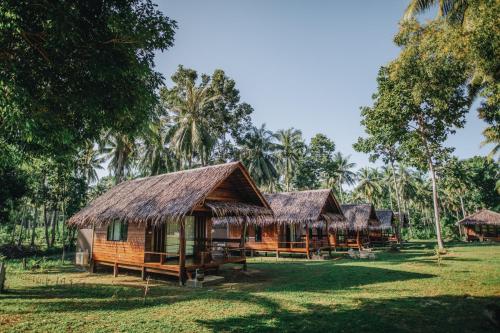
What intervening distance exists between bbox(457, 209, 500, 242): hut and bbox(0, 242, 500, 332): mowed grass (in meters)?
33.5

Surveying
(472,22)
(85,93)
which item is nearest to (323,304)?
(85,93)

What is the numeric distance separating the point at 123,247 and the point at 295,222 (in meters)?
12.7

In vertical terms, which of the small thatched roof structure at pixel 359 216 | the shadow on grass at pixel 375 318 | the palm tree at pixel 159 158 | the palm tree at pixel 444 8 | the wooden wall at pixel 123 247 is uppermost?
the palm tree at pixel 444 8

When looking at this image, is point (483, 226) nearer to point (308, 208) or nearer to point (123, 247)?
point (308, 208)

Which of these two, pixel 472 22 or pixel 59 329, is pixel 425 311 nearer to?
pixel 59 329

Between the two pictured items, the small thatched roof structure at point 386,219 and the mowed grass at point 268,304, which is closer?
the mowed grass at point 268,304

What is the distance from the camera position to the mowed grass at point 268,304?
6863 mm

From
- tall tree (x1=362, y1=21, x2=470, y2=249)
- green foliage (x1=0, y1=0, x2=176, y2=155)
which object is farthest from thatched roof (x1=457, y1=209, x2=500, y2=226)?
green foliage (x1=0, y1=0, x2=176, y2=155)

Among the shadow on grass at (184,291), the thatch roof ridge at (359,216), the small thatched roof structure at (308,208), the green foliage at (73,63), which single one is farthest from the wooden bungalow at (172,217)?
the thatch roof ridge at (359,216)

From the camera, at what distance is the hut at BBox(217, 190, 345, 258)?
2341 cm

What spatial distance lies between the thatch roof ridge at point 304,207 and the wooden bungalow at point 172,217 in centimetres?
803

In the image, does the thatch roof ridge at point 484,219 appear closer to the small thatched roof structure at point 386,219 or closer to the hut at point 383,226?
the hut at point 383,226

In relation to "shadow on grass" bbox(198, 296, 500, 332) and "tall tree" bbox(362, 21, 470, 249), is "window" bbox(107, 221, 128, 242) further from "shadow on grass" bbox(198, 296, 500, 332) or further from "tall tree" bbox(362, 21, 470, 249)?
"tall tree" bbox(362, 21, 470, 249)

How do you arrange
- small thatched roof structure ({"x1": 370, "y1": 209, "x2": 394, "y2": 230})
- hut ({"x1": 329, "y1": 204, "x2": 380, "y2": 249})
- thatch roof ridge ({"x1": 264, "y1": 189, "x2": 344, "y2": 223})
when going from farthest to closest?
1. small thatched roof structure ({"x1": 370, "y1": 209, "x2": 394, "y2": 230})
2. hut ({"x1": 329, "y1": 204, "x2": 380, "y2": 249})
3. thatch roof ridge ({"x1": 264, "y1": 189, "x2": 344, "y2": 223})
